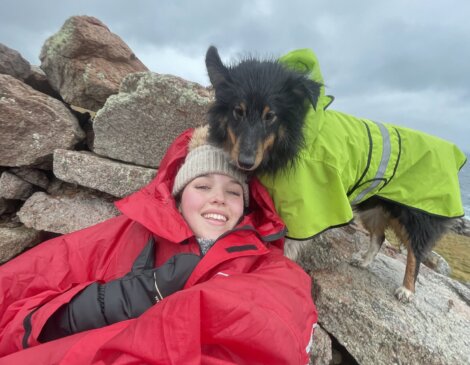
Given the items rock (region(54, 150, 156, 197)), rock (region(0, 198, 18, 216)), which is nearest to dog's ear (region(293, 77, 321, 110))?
rock (region(54, 150, 156, 197))

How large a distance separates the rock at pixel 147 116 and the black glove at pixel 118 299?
2.71 meters

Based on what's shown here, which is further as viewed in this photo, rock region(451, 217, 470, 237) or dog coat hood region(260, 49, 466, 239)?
rock region(451, 217, 470, 237)

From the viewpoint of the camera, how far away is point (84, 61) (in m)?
5.62

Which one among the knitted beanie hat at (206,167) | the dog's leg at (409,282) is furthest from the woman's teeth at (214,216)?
the dog's leg at (409,282)

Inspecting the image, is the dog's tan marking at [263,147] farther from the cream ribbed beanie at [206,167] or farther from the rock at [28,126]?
the rock at [28,126]

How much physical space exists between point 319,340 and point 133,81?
14.4ft

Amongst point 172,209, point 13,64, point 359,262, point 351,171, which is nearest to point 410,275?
point 359,262

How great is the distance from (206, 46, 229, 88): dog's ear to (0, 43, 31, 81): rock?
4.59 metres

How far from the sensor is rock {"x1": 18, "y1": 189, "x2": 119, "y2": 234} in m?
4.84

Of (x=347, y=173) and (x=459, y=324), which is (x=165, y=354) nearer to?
(x=347, y=173)

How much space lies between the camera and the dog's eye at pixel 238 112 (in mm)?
3147

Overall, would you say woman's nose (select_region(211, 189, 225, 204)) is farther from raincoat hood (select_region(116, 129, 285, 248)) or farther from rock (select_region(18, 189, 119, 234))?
rock (select_region(18, 189, 119, 234))

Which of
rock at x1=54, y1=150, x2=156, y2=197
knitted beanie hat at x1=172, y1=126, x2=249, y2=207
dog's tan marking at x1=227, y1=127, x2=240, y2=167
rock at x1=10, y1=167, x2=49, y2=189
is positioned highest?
dog's tan marking at x1=227, y1=127, x2=240, y2=167

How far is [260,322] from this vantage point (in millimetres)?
2094
